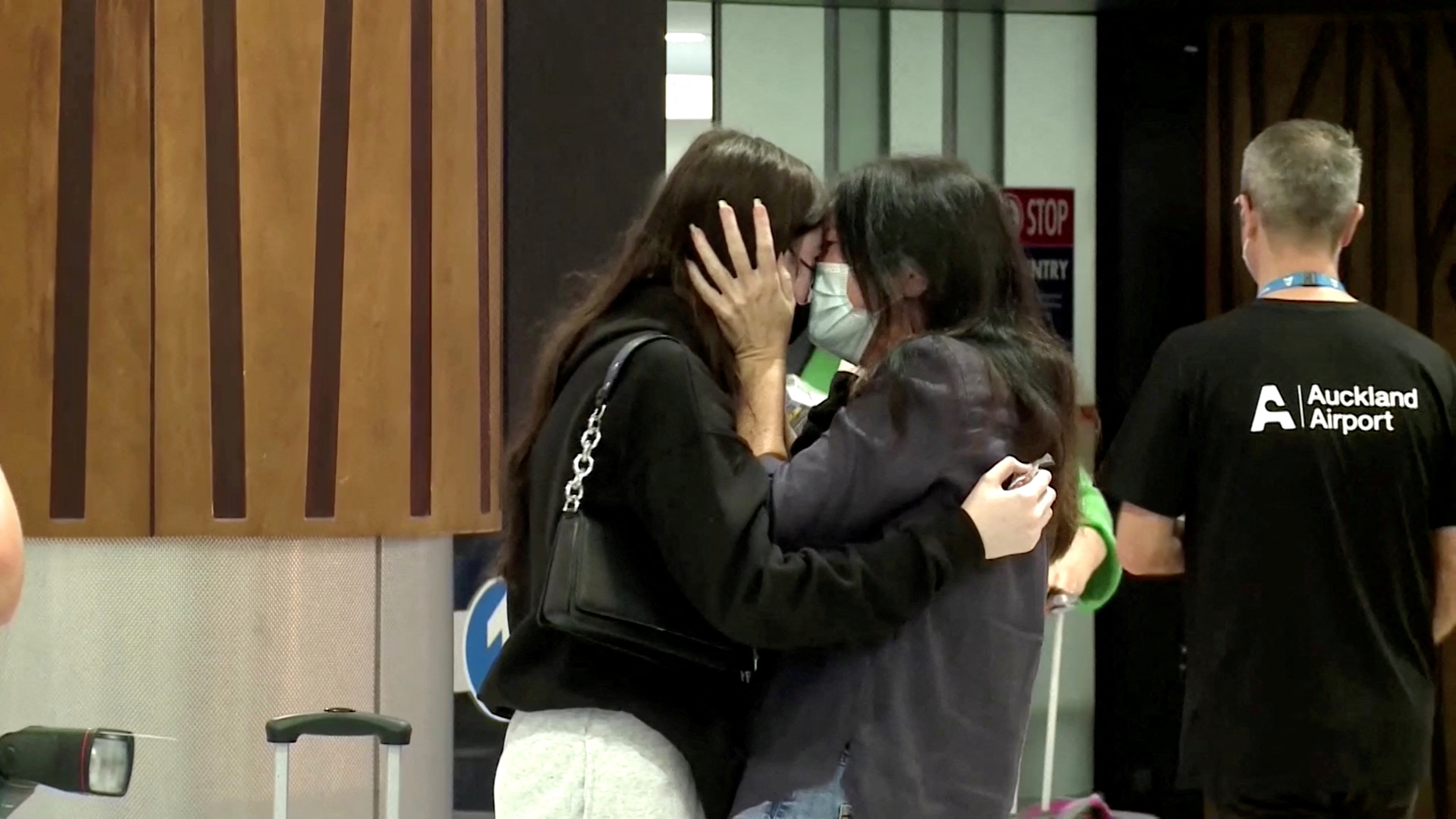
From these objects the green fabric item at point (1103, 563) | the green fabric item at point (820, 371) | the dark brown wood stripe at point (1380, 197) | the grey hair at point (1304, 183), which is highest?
the dark brown wood stripe at point (1380, 197)

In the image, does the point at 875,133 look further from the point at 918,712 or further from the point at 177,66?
the point at 918,712

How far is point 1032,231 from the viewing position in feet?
20.1

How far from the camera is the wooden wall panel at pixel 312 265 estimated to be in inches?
120

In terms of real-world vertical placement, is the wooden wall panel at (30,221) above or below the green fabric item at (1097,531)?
above

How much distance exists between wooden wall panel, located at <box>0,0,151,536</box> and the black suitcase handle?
0.65 m

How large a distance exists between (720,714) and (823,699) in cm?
14

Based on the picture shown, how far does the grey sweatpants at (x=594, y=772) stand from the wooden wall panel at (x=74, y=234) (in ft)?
4.02

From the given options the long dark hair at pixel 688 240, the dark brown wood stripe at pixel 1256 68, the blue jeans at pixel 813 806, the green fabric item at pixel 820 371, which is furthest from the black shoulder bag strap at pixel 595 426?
the dark brown wood stripe at pixel 1256 68

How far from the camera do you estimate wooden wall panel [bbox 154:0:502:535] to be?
3.05 meters

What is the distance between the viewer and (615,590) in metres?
2.13

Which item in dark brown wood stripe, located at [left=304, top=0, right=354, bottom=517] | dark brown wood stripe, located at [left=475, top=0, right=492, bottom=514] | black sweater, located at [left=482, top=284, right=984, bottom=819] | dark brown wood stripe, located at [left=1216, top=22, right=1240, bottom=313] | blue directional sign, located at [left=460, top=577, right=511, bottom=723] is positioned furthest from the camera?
dark brown wood stripe, located at [left=1216, top=22, right=1240, bottom=313]

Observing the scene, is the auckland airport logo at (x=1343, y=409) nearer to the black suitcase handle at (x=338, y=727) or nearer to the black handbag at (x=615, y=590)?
the black handbag at (x=615, y=590)

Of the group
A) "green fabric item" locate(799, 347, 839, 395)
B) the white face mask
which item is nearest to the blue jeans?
the white face mask

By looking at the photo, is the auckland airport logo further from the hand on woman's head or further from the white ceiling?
the white ceiling
